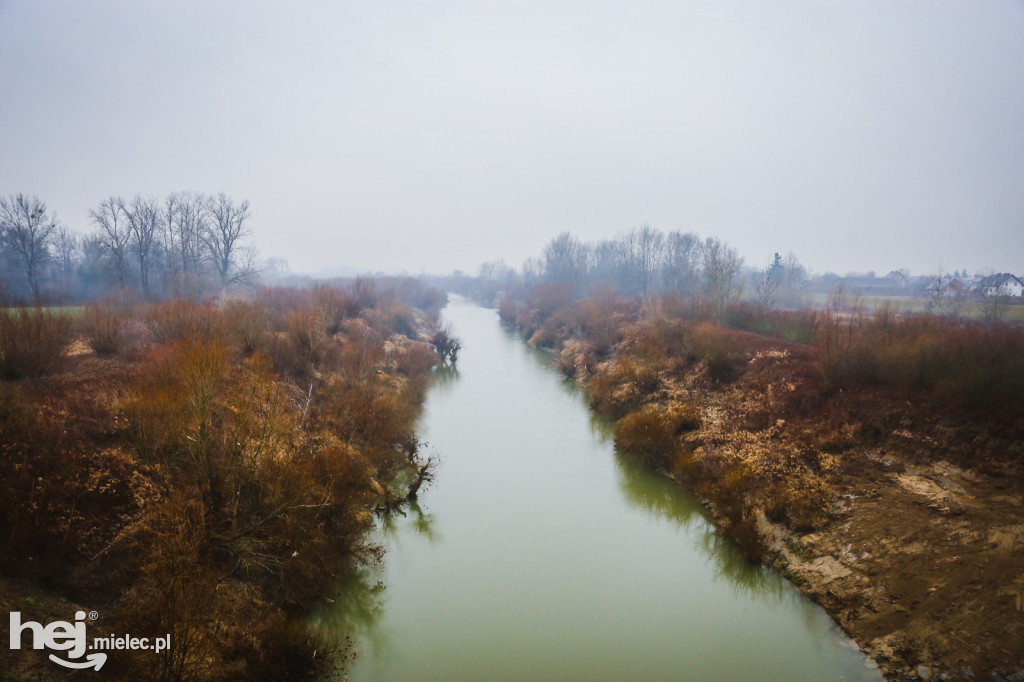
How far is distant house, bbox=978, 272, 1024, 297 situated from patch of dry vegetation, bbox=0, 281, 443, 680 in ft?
126

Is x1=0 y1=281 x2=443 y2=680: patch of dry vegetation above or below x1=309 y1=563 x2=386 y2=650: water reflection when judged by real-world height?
above

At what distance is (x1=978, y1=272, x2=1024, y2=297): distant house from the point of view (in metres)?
30.1

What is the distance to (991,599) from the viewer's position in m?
7.96

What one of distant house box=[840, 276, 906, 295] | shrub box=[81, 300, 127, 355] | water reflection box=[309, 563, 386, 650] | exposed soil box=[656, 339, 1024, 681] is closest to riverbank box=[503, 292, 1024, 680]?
exposed soil box=[656, 339, 1024, 681]

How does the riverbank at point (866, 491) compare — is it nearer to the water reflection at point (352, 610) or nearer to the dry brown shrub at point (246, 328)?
the water reflection at point (352, 610)

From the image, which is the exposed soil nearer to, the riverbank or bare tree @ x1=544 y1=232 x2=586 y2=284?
the riverbank

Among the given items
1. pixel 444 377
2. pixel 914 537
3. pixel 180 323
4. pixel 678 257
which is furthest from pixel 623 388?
pixel 678 257

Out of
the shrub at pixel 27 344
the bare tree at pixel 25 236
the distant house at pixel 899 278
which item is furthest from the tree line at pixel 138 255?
the distant house at pixel 899 278

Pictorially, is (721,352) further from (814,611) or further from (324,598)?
(324,598)

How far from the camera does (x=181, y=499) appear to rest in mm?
8125

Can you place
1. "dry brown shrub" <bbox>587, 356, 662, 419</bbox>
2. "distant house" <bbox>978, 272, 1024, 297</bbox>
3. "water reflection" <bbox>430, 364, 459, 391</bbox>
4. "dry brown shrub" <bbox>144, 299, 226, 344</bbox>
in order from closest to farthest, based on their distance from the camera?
"dry brown shrub" <bbox>144, 299, 226, 344</bbox>, "dry brown shrub" <bbox>587, 356, 662, 419</bbox>, "water reflection" <bbox>430, 364, 459, 391</bbox>, "distant house" <bbox>978, 272, 1024, 297</bbox>

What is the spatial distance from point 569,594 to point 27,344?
14.9 meters

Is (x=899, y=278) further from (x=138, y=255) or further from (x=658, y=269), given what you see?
(x=138, y=255)

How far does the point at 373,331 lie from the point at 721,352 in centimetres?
1937
